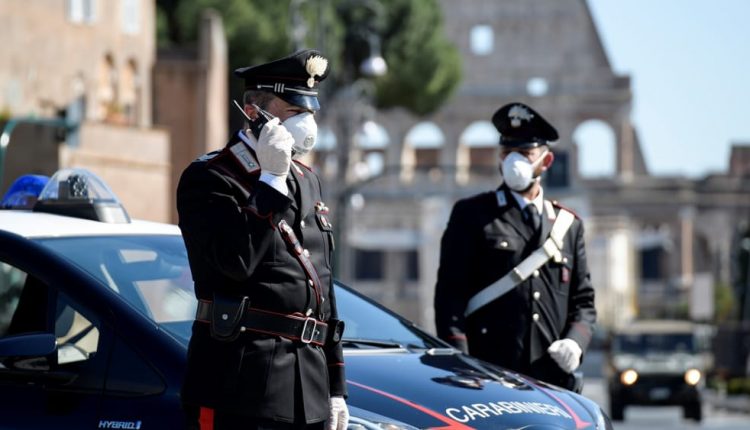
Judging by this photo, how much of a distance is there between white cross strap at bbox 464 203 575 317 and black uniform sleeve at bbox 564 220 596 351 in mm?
175

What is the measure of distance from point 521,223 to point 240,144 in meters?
2.96

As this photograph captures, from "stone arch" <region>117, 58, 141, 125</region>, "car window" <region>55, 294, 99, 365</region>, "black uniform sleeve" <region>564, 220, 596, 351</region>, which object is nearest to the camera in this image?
"car window" <region>55, 294, 99, 365</region>

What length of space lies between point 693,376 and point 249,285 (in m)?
26.8

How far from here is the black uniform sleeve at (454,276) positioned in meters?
8.11

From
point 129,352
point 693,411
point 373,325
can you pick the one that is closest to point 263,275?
point 129,352

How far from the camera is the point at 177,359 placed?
596 cm

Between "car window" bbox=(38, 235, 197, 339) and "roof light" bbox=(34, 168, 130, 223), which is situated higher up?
"roof light" bbox=(34, 168, 130, 223)

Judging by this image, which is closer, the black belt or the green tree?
the black belt

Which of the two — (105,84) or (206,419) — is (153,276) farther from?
(105,84)

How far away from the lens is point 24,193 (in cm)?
786

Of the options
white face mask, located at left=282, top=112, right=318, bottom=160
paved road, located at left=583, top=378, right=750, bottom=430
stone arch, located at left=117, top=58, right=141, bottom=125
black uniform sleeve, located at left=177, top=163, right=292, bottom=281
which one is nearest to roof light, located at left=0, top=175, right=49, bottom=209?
black uniform sleeve, located at left=177, top=163, right=292, bottom=281

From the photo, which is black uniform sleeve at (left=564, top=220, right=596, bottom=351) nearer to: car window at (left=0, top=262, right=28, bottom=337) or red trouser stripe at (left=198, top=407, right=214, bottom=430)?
car window at (left=0, top=262, right=28, bottom=337)

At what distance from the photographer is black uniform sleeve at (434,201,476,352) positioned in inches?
319

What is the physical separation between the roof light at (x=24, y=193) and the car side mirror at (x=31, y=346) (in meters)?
→ 1.76
